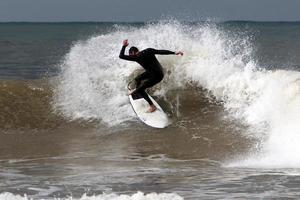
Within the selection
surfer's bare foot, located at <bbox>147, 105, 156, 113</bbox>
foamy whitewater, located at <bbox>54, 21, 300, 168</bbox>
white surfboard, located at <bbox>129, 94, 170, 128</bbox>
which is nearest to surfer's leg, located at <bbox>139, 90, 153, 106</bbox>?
surfer's bare foot, located at <bbox>147, 105, 156, 113</bbox>

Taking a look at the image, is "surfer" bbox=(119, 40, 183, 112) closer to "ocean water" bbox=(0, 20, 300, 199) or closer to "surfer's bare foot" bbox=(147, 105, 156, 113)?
"surfer's bare foot" bbox=(147, 105, 156, 113)

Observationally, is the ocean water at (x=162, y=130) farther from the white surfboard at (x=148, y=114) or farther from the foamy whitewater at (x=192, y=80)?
the white surfboard at (x=148, y=114)

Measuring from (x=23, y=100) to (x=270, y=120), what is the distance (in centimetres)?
631

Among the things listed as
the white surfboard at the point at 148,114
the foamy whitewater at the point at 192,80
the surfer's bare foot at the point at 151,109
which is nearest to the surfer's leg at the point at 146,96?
the surfer's bare foot at the point at 151,109

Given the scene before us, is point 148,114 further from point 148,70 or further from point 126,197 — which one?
point 126,197

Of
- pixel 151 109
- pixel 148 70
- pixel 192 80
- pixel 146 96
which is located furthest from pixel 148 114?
pixel 192 80

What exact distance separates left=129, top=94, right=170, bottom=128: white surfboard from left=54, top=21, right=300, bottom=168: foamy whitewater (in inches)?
14.0

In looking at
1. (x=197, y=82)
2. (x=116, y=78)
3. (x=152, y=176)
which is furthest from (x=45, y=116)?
(x=152, y=176)

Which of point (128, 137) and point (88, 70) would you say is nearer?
point (128, 137)

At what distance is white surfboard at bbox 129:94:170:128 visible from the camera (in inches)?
514

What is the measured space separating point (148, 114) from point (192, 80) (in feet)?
7.49

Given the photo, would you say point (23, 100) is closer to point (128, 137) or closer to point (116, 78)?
point (116, 78)

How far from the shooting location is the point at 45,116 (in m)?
14.4

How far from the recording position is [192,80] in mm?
15141
